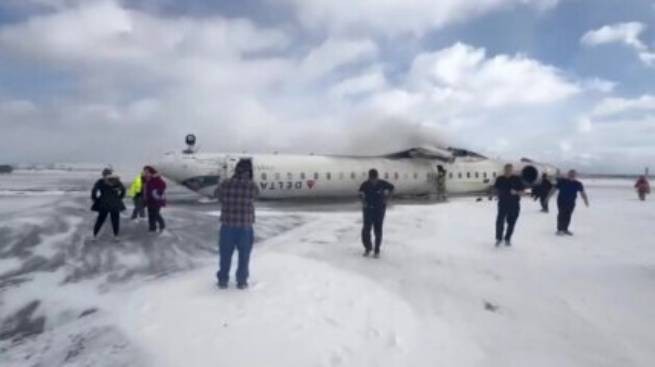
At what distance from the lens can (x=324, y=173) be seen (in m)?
28.1

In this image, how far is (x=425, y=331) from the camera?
6.18 metres

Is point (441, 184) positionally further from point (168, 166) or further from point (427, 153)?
point (168, 166)

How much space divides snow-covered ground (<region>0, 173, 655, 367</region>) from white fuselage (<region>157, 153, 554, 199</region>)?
13.5 m

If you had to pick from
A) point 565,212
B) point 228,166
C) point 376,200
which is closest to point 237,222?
point 376,200

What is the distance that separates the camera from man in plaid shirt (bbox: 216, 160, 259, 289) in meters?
7.14

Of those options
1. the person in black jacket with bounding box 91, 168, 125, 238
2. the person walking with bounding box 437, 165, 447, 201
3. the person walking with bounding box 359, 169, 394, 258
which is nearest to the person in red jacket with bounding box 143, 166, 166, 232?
the person in black jacket with bounding box 91, 168, 125, 238

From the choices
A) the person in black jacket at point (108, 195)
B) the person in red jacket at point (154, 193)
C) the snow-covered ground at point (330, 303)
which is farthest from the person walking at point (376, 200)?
the person in black jacket at point (108, 195)

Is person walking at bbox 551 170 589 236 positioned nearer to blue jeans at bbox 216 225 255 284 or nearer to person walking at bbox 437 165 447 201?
blue jeans at bbox 216 225 255 284

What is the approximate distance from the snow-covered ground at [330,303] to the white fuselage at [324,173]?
13467mm

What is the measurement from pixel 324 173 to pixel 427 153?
Result: 24.9 feet

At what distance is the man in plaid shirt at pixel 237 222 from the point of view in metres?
7.14

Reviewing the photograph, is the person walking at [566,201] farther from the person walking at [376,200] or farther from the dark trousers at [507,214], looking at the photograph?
the person walking at [376,200]

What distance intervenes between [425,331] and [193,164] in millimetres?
21654

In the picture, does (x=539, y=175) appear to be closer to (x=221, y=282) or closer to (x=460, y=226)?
(x=460, y=226)
